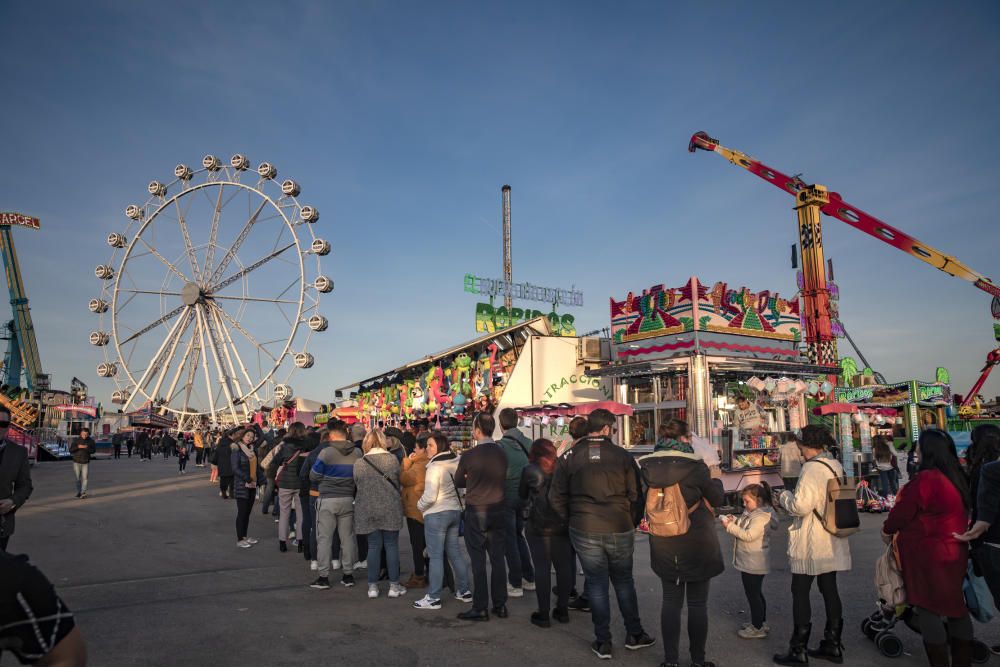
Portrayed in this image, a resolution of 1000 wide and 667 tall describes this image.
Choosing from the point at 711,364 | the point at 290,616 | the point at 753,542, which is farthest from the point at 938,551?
the point at 711,364

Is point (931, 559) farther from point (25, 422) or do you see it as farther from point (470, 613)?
point (25, 422)

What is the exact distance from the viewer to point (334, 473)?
7059mm

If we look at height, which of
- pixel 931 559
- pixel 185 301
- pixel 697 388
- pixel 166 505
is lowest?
pixel 166 505

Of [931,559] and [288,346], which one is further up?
[288,346]

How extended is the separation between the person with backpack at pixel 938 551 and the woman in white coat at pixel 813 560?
0.49 metres

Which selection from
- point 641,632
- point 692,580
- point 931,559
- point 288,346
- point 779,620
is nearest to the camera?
point 931,559

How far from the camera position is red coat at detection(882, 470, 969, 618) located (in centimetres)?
409

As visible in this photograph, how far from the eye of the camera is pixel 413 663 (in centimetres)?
467

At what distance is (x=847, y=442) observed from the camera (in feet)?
54.2

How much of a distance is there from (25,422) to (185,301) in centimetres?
988

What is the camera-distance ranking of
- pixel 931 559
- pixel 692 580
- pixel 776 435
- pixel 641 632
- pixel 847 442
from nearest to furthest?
pixel 931 559, pixel 692 580, pixel 641 632, pixel 776 435, pixel 847 442

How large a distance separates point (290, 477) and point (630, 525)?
17.8 feet

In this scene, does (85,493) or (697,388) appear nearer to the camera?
(697,388)

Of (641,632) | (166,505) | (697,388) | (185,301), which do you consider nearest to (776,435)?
(697,388)
